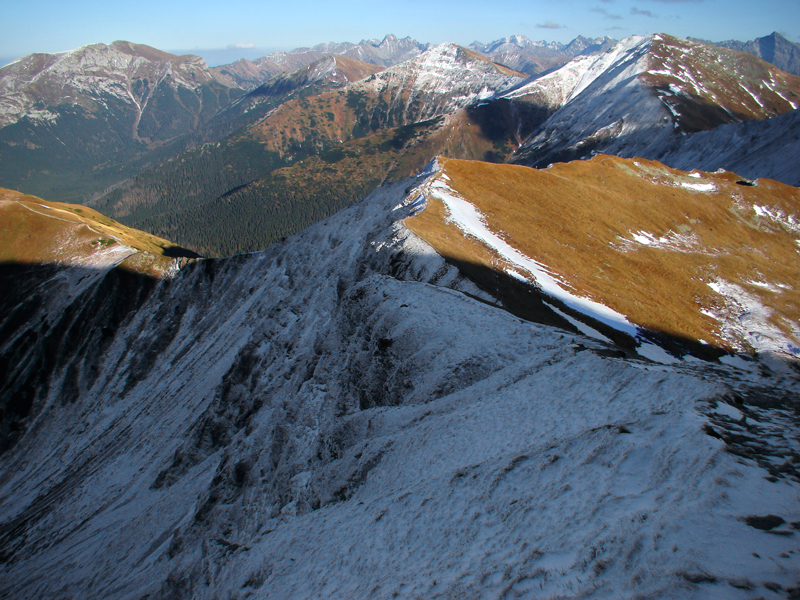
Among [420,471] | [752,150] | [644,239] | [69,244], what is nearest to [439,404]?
[420,471]

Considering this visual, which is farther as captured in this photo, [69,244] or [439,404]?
[69,244]

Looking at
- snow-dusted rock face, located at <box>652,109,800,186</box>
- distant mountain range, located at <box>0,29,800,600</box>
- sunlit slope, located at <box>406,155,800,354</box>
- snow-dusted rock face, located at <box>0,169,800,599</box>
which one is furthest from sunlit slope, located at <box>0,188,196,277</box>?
snow-dusted rock face, located at <box>652,109,800,186</box>

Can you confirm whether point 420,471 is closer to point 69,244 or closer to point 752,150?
point 69,244

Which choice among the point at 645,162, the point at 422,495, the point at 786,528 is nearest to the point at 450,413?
the point at 422,495

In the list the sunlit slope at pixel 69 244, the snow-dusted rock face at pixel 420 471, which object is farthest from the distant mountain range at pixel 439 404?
the sunlit slope at pixel 69 244

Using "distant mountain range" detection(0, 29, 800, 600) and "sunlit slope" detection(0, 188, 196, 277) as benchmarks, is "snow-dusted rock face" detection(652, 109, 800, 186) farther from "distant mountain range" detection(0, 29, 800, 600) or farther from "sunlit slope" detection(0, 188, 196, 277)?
"sunlit slope" detection(0, 188, 196, 277)

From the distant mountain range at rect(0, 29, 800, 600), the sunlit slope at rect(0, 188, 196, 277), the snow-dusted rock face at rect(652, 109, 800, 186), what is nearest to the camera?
the distant mountain range at rect(0, 29, 800, 600)

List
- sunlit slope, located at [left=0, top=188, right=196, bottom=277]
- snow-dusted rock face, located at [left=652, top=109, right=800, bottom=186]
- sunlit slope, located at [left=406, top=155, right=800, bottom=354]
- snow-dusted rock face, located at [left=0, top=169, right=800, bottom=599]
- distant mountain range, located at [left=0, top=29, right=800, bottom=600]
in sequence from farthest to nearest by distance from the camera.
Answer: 1. snow-dusted rock face, located at [left=652, top=109, right=800, bottom=186]
2. sunlit slope, located at [left=0, top=188, right=196, bottom=277]
3. sunlit slope, located at [left=406, top=155, right=800, bottom=354]
4. distant mountain range, located at [left=0, top=29, right=800, bottom=600]
5. snow-dusted rock face, located at [left=0, top=169, right=800, bottom=599]
